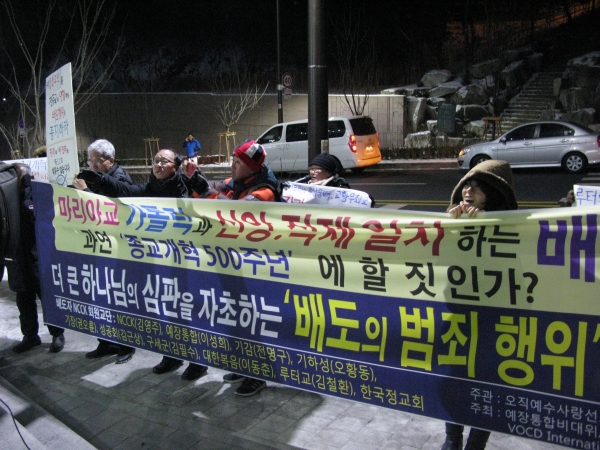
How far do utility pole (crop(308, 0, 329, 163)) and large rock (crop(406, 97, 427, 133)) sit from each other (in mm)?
18275

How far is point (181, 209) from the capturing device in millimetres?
3766

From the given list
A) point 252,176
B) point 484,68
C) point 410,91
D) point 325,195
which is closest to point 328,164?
point 325,195

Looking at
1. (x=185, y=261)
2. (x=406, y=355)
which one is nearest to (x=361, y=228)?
(x=406, y=355)

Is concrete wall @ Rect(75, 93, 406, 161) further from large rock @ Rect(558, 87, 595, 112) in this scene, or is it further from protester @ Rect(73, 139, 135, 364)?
protester @ Rect(73, 139, 135, 364)

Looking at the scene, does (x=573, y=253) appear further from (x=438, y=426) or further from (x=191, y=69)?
(x=191, y=69)

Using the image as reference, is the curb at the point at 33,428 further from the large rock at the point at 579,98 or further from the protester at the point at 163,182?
the large rock at the point at 579,98

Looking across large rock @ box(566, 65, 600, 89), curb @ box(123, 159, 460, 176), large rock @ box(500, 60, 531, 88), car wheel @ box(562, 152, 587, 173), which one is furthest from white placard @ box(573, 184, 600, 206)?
large rock @ box(500, 60, 531, 88)

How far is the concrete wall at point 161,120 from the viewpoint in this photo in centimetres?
2884

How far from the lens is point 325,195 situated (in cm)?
502

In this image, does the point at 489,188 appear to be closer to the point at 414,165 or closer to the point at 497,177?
the point at 497,177

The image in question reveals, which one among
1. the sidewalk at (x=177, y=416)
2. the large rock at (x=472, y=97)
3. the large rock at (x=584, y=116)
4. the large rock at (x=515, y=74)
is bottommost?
the sidewalk at (x=177, y=416)

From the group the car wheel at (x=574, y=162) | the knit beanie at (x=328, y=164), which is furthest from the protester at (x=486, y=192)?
the car wheel at (x=574, y=162)

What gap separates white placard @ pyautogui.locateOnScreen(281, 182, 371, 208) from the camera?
16.1 ft

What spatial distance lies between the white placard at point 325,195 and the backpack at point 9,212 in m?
2.22
